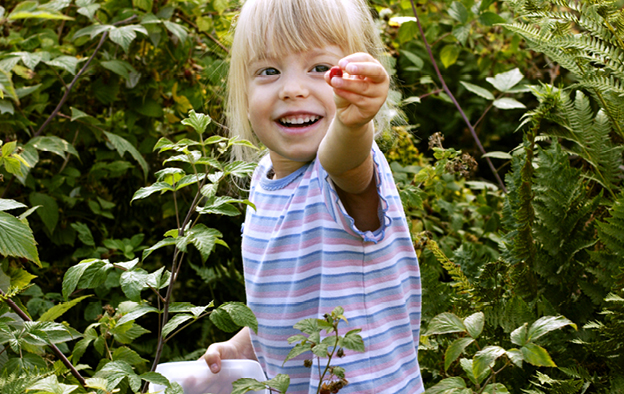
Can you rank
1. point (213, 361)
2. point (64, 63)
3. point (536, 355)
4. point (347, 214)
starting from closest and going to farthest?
1. point (536, 355)
2. point (347, 214)
3. point (213, 361)
4. point (64, 63)

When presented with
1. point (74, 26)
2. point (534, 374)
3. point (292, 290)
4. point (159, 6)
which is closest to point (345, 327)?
point (292, 290)

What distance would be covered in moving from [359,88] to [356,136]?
4.6 inches

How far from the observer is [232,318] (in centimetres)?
107

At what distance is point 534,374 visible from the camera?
1.66m

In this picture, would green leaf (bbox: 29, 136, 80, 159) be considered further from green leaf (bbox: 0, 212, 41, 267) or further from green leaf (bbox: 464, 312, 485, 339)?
green leaf (bbox: 464, 312, 485, 339)

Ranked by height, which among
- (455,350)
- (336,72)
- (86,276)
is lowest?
(455,350)

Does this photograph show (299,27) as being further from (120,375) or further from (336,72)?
(120,375)

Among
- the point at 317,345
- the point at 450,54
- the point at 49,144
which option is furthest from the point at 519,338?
the point at 450,54

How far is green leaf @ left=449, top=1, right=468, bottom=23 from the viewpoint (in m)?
2.57

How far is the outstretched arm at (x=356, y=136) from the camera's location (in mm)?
1053

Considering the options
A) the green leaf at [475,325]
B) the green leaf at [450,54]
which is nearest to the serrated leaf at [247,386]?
the green leaf at [475,325]

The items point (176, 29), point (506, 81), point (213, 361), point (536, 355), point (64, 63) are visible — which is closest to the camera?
point (536, 355)

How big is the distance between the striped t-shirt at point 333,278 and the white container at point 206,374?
117mm

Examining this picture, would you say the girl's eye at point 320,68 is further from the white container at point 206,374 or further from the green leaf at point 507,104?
the green leaf at point 507,104
